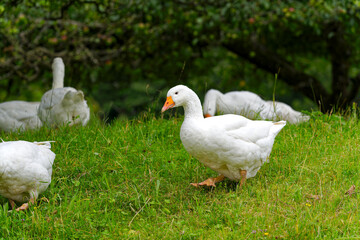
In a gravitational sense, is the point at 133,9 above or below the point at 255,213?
above

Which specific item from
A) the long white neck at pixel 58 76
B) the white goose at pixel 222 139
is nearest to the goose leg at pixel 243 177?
the white goose at pixel 222 139

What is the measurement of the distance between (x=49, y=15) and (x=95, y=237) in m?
6.55

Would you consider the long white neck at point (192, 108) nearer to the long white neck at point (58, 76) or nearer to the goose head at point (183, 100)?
the goose head at point (183, 100)

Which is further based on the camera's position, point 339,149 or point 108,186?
point 339,149

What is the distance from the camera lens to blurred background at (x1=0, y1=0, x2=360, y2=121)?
29.0 feet

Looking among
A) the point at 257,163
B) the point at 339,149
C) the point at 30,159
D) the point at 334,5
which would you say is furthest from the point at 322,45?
the point at 30,159

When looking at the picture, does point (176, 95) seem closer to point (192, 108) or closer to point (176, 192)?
point (192, 108)

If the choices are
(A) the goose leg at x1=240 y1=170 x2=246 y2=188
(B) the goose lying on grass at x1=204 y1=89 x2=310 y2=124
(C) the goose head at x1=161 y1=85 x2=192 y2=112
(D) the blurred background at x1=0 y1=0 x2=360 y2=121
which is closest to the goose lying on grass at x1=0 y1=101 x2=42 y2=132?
(D) the blurred background at x1=0 y1=0 x2=360 y2=121

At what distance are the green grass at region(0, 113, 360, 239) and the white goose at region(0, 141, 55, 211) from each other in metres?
0.16

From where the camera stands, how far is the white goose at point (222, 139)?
14.1 ft

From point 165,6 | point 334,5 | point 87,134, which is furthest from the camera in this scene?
point 165,6

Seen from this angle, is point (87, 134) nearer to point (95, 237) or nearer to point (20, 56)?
point (95, 237)

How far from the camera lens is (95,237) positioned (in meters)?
3.93

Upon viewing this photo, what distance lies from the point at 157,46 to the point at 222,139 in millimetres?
6808
